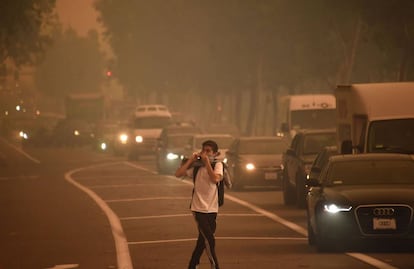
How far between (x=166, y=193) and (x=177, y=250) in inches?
652

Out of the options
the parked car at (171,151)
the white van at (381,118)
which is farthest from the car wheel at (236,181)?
the white van at (381,118)

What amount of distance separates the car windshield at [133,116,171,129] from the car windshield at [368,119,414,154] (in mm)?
37343

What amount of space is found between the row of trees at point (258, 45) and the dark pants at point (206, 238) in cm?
3389

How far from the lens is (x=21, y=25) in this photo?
67812mm

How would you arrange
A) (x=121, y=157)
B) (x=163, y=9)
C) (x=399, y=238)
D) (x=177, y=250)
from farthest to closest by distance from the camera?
(x=163, y=9) → (x=121, y=157) → (x=177, y=250) → (x=399, y=238)

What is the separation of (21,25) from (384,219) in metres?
50.0

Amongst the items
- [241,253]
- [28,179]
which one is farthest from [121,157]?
[241,253]

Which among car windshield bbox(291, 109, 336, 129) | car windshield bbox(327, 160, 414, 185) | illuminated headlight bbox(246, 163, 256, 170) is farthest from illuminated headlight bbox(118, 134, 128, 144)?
car windshield bbox(327, 160, 414, 185)

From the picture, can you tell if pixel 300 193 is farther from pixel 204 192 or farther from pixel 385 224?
pixel 204 192

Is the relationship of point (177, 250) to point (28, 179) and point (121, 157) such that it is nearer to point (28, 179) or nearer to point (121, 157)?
point (28, 179)

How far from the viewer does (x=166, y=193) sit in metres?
37.8

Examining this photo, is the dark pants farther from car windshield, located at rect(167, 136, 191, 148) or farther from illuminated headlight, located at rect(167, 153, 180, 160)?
car windshield, located at rect(167, 136, 191, 148)

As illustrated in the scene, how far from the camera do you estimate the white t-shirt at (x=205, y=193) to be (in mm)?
17344

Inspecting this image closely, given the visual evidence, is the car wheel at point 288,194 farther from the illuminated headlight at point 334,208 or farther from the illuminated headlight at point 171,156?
the illuminated headlight at point 171,156
